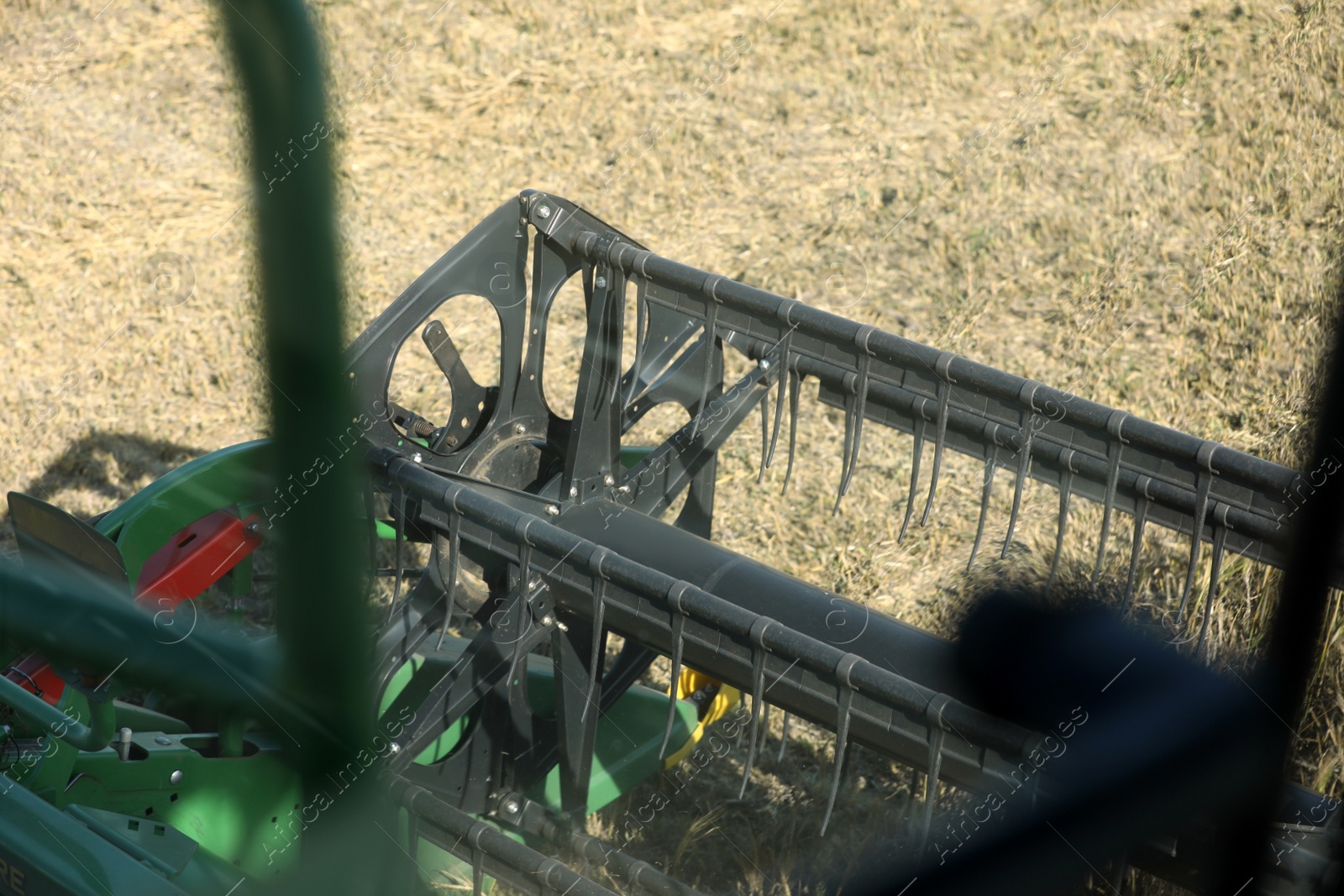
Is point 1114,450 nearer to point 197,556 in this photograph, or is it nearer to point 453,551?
point 453,551

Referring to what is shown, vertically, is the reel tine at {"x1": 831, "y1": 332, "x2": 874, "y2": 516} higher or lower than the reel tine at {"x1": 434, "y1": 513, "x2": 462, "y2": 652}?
higher

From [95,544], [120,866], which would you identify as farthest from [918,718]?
[95,544]

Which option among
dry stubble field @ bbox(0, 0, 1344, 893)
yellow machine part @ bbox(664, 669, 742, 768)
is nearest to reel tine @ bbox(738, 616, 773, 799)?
yellow machine part @ bbox(664, 669, 742, 768)

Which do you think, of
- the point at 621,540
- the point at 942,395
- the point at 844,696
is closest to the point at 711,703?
the point at 621,540

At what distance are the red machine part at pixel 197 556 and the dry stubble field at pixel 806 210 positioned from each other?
1.41m

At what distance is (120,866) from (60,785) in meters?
0.35

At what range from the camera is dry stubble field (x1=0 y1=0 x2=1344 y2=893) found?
4.45m

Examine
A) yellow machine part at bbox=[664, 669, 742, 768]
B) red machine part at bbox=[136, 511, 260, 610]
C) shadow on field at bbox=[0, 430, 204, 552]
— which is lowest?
shadow on field at bbox=[0, 430, 204, 552]

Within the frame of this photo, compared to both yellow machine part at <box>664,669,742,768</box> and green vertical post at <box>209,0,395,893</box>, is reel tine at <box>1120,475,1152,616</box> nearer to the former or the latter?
yellow machine part at <box>664,669,742,768</box>

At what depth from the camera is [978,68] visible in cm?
694

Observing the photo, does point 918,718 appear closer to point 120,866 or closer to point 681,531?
point 681,531

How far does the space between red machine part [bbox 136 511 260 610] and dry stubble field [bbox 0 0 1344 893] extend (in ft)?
4.62

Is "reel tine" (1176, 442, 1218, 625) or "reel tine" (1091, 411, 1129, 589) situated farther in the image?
"reel tine" (1091, 411, 1129, 589)

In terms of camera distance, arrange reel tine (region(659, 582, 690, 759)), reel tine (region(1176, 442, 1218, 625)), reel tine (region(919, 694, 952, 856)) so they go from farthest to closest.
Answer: reel tine (region(1176, 442, 1218, 625)) → reel tine (region(659, 582, 690, 759)) → reel tine (region(919, 694, 952, 856))
